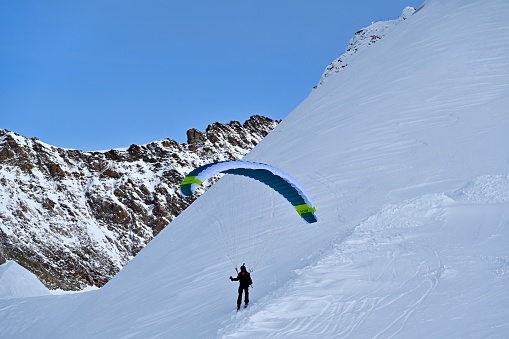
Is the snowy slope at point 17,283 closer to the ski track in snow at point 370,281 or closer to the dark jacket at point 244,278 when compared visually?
the dark jacket at point 244,278

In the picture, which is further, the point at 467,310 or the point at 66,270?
the point at 66,270

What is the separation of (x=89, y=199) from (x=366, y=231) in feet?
380

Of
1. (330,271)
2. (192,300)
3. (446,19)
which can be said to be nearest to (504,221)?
(330,271)

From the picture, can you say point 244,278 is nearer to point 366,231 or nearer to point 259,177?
point 259,177

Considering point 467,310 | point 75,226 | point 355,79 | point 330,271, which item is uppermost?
point 75,226

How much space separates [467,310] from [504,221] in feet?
13.1

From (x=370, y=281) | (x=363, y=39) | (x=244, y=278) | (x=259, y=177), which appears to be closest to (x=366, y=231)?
(x=370, y=281)

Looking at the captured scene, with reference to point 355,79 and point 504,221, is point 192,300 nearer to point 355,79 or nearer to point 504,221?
point 504,221

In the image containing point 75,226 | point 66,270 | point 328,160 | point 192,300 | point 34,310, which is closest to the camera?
point 192,300

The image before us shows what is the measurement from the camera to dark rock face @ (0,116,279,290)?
95.3 m

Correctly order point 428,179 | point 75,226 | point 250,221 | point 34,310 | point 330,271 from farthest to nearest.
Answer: point 75,226, point 34,310, point 250,221, point 428,179, point 330,271

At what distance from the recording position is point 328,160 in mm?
21531

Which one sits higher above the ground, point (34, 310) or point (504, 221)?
point (34, 310)

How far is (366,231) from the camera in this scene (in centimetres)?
1347
